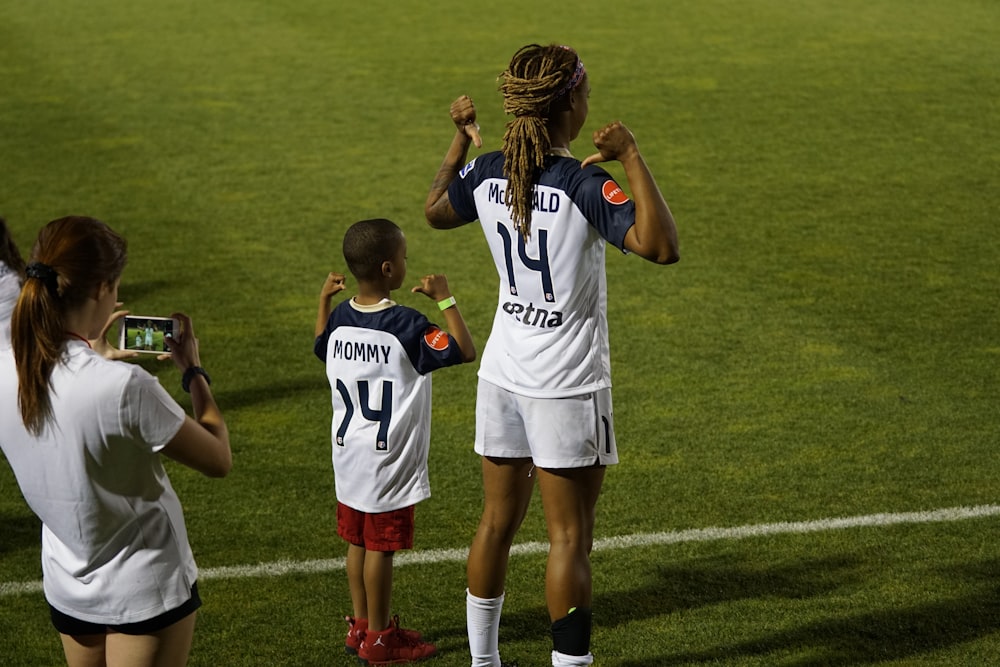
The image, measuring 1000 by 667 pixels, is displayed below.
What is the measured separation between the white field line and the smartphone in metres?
2.23

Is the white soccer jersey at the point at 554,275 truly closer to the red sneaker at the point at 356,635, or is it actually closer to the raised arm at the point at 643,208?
the raised arm at the point at 643,208

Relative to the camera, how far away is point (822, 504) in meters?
6.02

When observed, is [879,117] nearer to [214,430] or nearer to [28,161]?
[28,161]

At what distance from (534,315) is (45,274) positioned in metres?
1.55

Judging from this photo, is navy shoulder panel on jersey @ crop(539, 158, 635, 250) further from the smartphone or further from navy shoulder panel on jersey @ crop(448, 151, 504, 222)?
the smartphone

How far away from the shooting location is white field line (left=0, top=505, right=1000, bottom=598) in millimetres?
5457

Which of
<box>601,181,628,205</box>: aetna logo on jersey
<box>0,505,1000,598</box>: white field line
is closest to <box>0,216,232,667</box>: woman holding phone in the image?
<box>601,181,628,205</box>: aetna logo on jersey

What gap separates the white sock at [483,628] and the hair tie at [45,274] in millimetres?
1830

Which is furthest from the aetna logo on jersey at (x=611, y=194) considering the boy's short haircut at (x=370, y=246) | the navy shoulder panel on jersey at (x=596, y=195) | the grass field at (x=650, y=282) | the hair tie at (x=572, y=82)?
the grass field at (x=650, y=282)

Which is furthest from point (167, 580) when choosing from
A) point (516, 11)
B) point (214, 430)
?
point (516, 11)

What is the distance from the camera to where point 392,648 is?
4660 millimetres

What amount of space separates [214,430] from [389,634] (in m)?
1.70

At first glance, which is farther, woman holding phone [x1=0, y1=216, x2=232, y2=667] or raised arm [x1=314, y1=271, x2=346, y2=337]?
raised arm [x1=314, y1=271, x2=346, y2=337]

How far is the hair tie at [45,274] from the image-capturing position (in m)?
3.01
